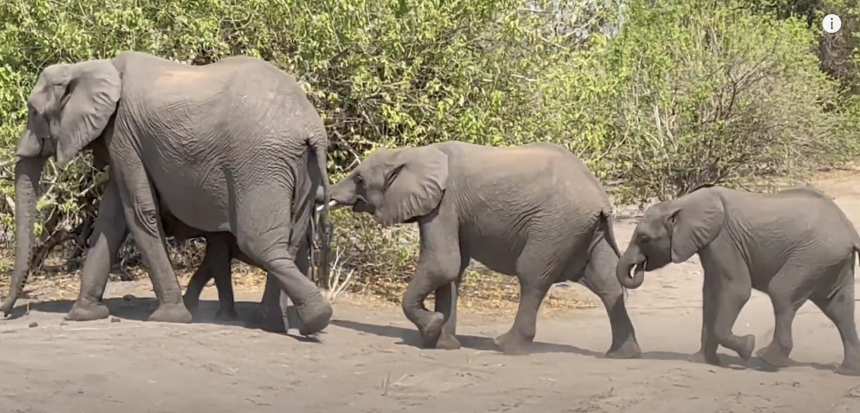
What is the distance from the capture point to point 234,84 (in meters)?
8.19

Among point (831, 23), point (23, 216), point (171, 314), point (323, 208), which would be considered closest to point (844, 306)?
point (323, 208)

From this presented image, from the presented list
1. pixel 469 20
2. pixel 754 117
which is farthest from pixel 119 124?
pixel 754 117

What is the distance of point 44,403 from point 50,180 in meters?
5.03

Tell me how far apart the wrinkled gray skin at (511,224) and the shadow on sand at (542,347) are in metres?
0.26

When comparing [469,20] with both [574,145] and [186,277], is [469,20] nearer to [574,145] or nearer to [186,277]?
[574,145]

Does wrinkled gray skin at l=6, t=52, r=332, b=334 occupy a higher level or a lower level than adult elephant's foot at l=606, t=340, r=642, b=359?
higher

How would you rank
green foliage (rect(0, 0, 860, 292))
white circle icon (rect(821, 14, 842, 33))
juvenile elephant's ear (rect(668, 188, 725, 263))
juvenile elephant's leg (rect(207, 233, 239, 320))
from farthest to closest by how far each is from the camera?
white circle icon (rect(821, 14, 842, 33)), green foliage (rect(0, 0, 860, 292)), juvenile elephant's leg (rect(207, 233, 239, 320)), juvenile elephant's ear (rect(668, 188, 725, 263))

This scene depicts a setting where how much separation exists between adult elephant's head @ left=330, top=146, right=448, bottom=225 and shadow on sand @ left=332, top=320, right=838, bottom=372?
3.16 feet

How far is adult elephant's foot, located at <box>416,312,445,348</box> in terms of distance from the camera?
824cm

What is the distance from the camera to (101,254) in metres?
8.62

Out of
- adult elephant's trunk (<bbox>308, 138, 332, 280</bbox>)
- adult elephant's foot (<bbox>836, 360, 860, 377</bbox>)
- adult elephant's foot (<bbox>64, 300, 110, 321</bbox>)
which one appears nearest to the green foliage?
adult elephant's trunk (<bbox>308, 138, 332, 280</bbox>)

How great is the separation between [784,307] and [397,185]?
2723 millimetres

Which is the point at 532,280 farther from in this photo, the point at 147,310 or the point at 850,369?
the point at 147,310

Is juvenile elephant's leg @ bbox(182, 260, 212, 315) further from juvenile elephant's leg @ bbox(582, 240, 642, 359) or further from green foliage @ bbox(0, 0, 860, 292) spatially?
juvenile elephant's leg @ bbox(582, 240, 642, 359)
